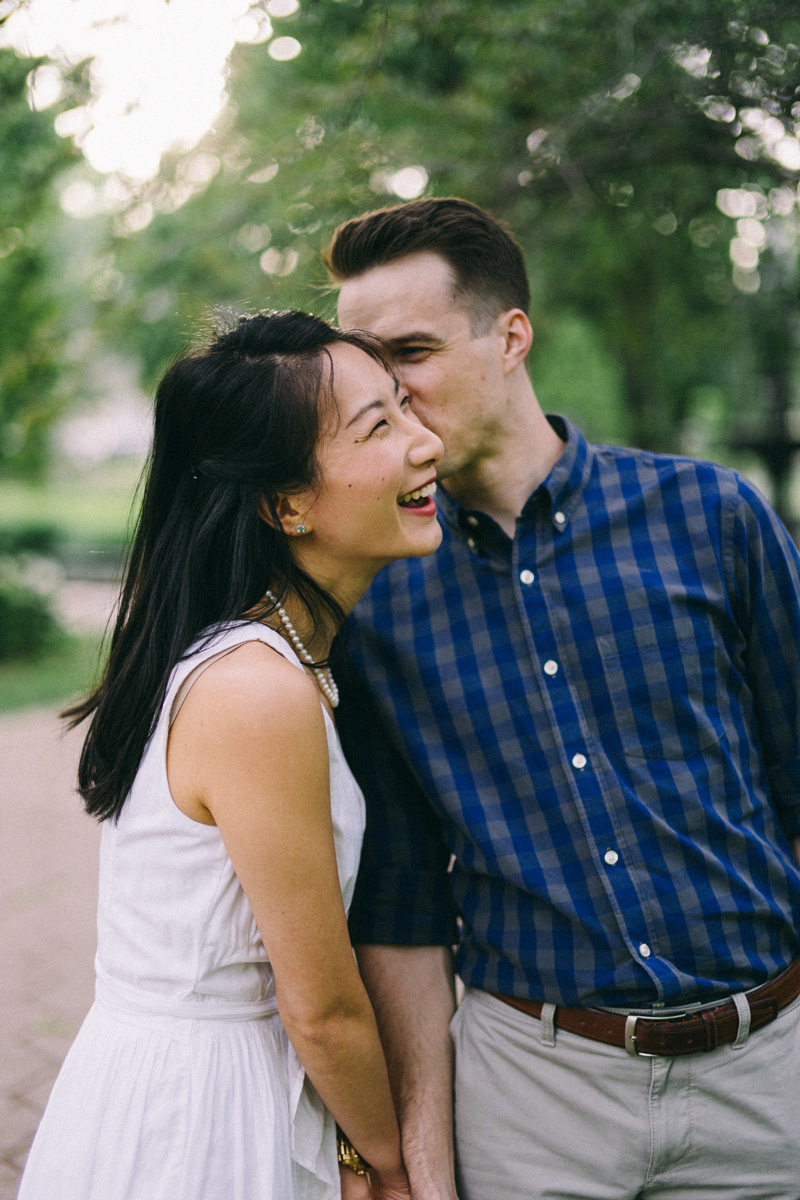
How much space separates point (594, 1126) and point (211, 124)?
4243mm

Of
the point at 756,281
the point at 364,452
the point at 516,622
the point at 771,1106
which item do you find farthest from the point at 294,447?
the point at 756,281

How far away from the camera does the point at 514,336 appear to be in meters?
2.52

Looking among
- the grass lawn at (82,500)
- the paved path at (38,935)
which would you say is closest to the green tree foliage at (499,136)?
the paved path at (38,935)

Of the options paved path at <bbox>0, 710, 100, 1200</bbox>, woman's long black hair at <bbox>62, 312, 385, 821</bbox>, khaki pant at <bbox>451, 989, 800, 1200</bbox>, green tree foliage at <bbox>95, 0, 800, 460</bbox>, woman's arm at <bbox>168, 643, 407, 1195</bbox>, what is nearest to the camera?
woman's arm at <bbox>168, 643, 407, 1195</bbox>

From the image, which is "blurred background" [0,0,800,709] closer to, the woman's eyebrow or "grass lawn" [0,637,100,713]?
the woman's eyebrow

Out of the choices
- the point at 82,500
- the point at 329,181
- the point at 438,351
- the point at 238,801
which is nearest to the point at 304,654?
the point at 238,801

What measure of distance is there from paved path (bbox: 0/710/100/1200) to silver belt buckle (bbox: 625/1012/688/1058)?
1322 mm

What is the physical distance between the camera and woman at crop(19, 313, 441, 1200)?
61.5 inches

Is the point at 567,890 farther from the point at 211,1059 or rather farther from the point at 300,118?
the point at 300,118

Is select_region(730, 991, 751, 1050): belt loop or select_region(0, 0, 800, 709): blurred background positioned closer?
select_region(730, 991, 751, 1050): belt loop

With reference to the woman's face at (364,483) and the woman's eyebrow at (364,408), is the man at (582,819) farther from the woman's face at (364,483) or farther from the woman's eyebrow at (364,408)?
the woman's eyebrow at (364,408)

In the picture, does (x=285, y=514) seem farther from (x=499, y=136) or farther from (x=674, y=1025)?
(x=499, y=136)

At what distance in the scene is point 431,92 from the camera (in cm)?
593

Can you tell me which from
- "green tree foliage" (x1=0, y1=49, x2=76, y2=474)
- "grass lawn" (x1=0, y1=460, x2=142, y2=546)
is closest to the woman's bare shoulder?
"green tree foliage" (x1=0, y1=49, x2=76, y2=474)
